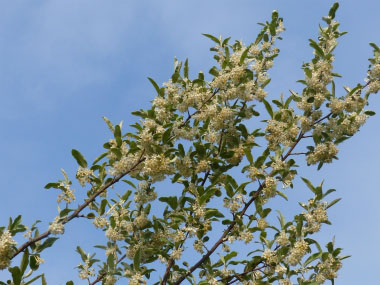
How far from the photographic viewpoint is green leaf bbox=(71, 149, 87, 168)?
264 inches

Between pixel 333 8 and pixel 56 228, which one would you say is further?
pixel 333 8

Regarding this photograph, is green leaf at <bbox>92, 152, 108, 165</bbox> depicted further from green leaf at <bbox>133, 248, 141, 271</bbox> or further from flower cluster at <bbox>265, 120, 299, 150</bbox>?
flower cluster at <bbox>265, 120, 299, 150</bbox>

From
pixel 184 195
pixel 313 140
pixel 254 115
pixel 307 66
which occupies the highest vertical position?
pixel 307 66

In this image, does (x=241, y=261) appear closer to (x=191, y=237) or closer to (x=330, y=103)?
(x=191, y=237)

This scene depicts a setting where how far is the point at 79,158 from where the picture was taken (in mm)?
6738

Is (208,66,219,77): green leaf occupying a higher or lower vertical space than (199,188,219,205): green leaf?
higher

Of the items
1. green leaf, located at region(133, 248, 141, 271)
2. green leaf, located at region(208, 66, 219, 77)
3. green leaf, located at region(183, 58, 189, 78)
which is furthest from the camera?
green leaf, located at region(208, 66, 219, 77)

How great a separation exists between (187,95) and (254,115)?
3.59 ft

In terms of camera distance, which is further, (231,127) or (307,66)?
(307,66)

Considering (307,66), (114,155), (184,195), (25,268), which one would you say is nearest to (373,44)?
(307,66)

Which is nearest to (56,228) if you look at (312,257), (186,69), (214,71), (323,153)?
(186,69)

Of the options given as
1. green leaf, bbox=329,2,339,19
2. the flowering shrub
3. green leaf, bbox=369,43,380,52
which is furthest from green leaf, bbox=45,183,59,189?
Result: green leaf, bbox=369,43,380,52

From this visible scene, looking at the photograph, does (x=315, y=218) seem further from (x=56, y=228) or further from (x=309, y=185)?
(x=56, y=228)

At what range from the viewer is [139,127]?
23.1 feet
